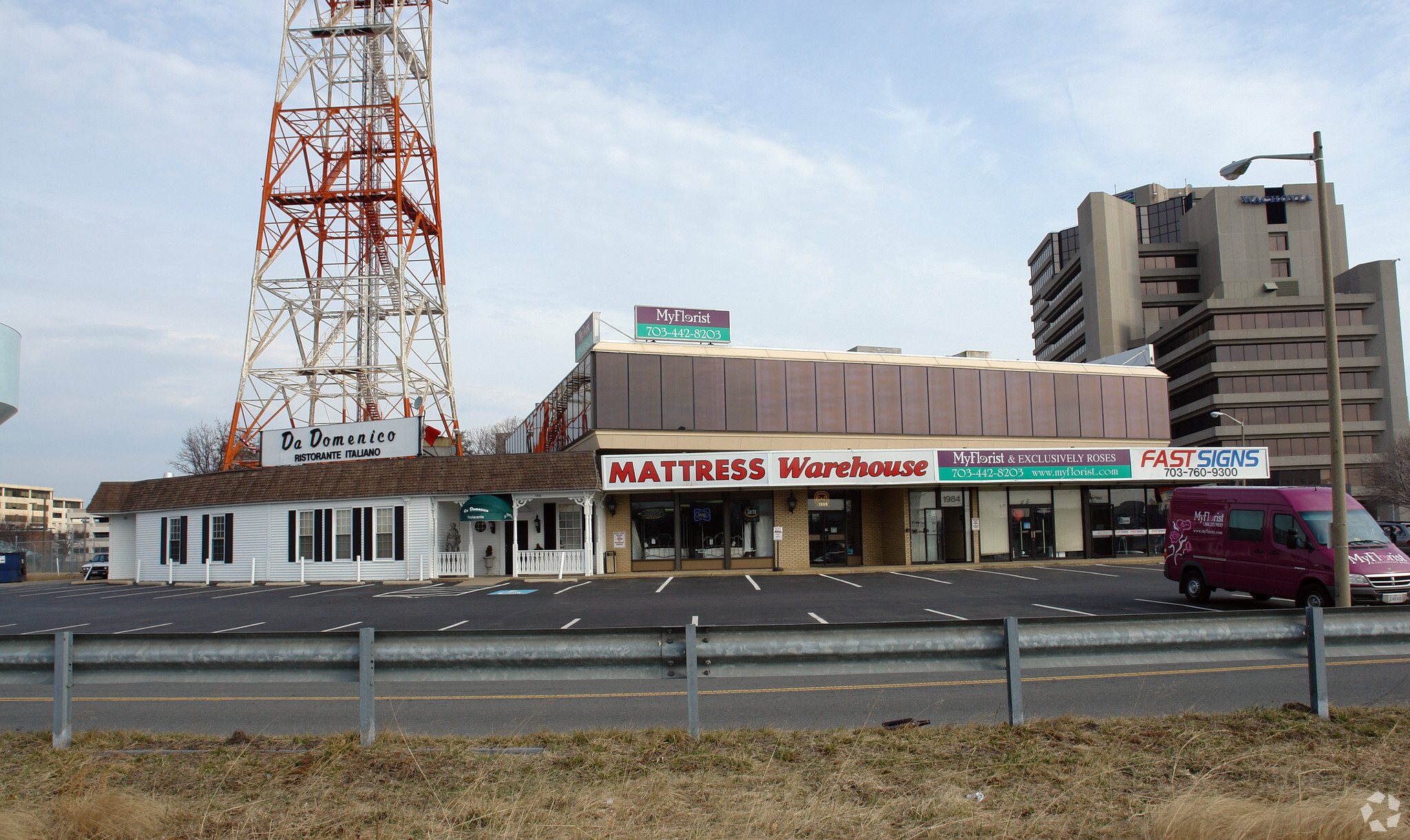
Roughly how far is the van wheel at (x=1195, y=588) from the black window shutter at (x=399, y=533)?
22.9 meters

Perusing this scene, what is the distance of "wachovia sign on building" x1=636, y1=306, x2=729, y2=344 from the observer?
35.4m

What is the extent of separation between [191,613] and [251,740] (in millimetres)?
15392

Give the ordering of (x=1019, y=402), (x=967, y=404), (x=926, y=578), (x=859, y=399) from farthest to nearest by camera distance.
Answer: (x=1019, y=402) → (x=967, y=404) → (x=859, y=399) → (x=926, y=578)

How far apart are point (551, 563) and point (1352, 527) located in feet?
72.5

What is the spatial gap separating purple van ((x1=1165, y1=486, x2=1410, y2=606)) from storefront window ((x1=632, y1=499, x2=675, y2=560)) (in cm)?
1759

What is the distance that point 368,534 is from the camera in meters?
29.4

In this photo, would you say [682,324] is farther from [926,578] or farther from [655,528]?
[926,578]

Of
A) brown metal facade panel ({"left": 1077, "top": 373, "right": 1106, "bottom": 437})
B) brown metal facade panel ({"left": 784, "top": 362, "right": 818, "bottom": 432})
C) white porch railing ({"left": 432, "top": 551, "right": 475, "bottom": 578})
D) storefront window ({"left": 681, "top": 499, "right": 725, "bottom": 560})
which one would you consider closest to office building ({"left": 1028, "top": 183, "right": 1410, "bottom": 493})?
brown metal facade panel ({"left": 1077, "top": 373, "right": 1106, "bottom": 437})

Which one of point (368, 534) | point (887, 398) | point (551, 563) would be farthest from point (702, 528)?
point (368, 534)

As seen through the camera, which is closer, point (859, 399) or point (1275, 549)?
point (1275, 549)

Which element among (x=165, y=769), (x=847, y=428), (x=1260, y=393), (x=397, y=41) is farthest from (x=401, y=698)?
(x=1260, y=393)

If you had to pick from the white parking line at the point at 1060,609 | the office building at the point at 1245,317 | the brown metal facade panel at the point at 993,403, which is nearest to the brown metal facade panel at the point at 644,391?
the brown metal facade panel at the point at 993,403

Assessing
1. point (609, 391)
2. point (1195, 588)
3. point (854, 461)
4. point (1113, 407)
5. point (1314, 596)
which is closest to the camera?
point (1314, 596)

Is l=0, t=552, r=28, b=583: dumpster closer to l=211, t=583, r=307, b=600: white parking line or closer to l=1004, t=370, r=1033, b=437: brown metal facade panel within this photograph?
l=211, t=583, r=307, b=600: white parking line
